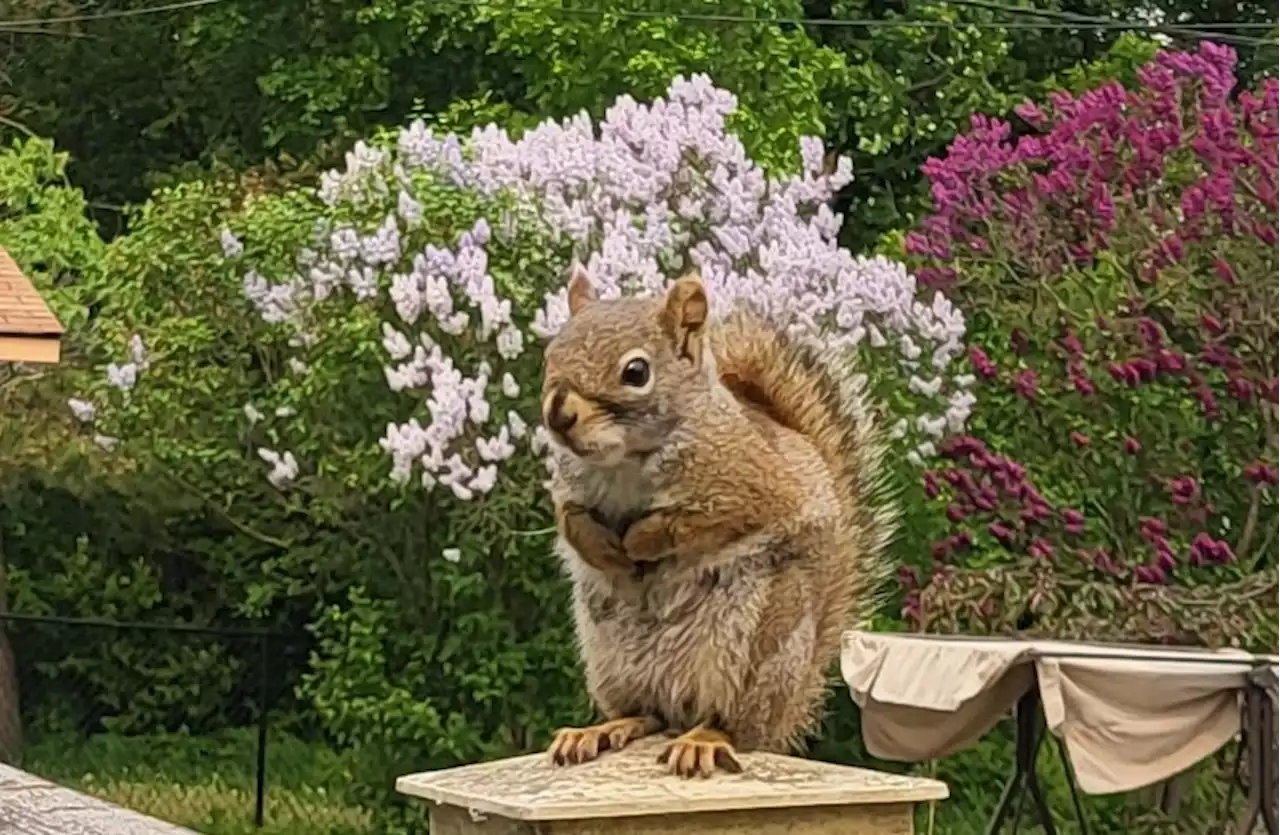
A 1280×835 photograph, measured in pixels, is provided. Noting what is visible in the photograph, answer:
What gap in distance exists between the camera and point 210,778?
12211 millimetres

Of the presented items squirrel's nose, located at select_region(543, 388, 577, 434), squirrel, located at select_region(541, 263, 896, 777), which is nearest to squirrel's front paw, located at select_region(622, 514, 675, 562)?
squirrel, located at select_region(541, 263, 896, 777)

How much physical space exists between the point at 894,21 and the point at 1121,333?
451 centimetres

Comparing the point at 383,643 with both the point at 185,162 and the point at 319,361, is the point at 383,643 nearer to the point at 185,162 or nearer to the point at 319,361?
the point at 319,361

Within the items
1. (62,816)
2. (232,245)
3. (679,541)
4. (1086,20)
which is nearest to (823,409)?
(679,541)

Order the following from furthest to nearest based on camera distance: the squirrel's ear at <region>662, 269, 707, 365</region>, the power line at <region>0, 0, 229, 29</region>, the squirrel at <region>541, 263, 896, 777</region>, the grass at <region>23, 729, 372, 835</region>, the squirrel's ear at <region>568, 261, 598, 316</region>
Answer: the power line at <region>0, 0, 229, 29</region> < the grass at <region>23, 729, 372, 835</region> < the squirrel's ear at <region>568, 261, 598, 316</region> < the squirrel's ear at <region>662, 269, 707, 365</region> < the squirrel at <region>541, 263, 896, 777</region>

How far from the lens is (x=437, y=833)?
454cm

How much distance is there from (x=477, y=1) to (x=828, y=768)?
8312 mm

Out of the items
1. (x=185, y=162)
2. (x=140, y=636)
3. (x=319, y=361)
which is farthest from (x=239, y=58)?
(x=319, y=361)

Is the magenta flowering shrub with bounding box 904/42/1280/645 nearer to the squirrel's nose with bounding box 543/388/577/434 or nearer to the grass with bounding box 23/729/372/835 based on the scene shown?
the grass with bounding box 23/729/372/835

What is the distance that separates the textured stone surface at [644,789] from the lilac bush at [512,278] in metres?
3.93

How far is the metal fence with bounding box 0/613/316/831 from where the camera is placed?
1284cm

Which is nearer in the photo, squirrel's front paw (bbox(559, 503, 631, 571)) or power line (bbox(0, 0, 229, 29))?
squirrel's front paw (bbox(559, 503, 631, 571))

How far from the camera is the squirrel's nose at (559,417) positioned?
441 centimetres

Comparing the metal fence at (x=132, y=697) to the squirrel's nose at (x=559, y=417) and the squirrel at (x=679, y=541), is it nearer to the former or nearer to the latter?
the squirrel at (x=679, y=541)
